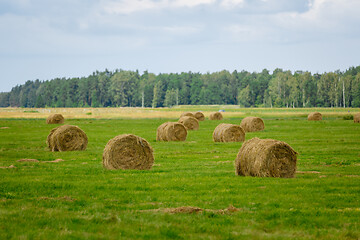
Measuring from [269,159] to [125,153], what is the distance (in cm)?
680

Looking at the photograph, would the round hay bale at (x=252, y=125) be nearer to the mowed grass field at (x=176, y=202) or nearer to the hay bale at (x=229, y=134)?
the hay bale at (x=229, y=134)

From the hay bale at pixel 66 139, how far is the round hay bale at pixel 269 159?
15196 mm

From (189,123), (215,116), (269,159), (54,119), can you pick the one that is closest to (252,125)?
(189,123)

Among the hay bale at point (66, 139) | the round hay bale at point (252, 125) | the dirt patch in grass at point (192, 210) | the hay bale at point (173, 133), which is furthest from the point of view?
the round hay bale at point (252, 125)

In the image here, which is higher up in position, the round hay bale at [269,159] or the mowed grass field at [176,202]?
the round hay bale at [269,159]

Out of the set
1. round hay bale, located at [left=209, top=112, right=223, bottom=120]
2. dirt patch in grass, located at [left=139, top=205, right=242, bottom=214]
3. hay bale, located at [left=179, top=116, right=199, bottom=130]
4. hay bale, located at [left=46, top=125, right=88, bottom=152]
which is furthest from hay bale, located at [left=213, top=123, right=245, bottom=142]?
round hay bale, located at [left=209, top=112, right=223, bottom=120]

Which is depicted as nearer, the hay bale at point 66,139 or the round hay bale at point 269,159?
the round hay bale at point 269,159

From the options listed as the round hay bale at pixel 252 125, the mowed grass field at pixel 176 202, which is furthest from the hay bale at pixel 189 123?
the mowed grass field at pixel 176 202

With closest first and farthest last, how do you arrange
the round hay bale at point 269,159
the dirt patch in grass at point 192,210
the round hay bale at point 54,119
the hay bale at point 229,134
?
the dirt patch in grass at point 192,210, the round hay bale at point 269,159, the hay bale at point 229,134, the round hay bale at point 54,119

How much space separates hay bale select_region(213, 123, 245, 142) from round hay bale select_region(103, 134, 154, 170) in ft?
53.4

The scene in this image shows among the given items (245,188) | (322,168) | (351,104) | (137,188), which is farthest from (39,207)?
(351,104)

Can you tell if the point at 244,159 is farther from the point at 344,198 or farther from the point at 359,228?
the point at 359,228

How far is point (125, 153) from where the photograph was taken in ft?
68.7

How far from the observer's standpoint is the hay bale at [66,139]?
29938 millimetres
